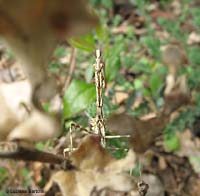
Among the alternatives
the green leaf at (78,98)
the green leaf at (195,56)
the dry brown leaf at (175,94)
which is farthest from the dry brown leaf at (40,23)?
the green leaf at (195,56)

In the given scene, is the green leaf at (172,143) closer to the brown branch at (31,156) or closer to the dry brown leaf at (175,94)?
the dry brown leaf at (175,94)

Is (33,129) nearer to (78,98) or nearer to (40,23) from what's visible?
(78,98)

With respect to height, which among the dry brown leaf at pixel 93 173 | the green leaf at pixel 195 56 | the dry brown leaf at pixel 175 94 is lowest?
the dry brown leaf at pixel 93 173

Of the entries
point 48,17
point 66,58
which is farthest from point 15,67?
point 48,17

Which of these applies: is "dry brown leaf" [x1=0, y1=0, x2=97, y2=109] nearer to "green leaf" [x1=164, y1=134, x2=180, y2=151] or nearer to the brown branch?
the brown branch

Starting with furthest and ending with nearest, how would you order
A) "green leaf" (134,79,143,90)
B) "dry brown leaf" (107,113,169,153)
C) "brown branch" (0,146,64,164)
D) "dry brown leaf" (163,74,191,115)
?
"green leaf" (134,79,143,90) → "dry brown leaf" (163,74,191,115) → "dry brown leaf" (107,113,169,153) → "brown branch" (0,146,64,164)

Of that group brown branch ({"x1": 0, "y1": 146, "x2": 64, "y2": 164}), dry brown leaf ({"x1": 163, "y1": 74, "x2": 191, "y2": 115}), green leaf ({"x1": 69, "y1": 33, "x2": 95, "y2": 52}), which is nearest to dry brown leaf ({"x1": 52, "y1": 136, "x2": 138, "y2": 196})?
brown branch ({"x1": 0, "y1": 146, "x2": 64, "y2": 164})
